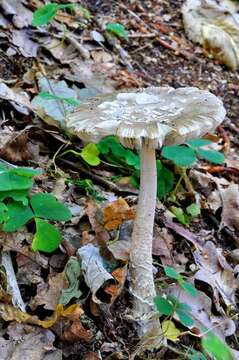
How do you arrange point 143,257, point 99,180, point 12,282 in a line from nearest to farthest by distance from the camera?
point 12,282 < point 143,257 < point 99,180

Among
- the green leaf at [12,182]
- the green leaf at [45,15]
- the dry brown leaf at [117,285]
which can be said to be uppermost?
the green leaf at [45,15]

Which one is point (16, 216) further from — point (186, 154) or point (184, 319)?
point (186, 154)

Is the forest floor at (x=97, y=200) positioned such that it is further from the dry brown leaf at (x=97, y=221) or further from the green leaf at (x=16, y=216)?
the green leaf at (x=16, y=216)

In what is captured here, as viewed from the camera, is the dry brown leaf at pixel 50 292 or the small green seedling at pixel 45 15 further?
the small green seedling at pixel 45 15

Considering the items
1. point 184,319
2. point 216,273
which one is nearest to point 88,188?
point 216,273

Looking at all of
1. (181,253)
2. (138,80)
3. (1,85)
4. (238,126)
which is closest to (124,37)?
(138,80)

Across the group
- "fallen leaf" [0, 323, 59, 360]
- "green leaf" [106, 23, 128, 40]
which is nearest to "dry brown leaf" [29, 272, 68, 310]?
"fallen leaf" [0, 323, 59, 360]

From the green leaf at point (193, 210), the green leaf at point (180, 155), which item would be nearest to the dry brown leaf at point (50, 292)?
the green leaf at point (180, 155)
